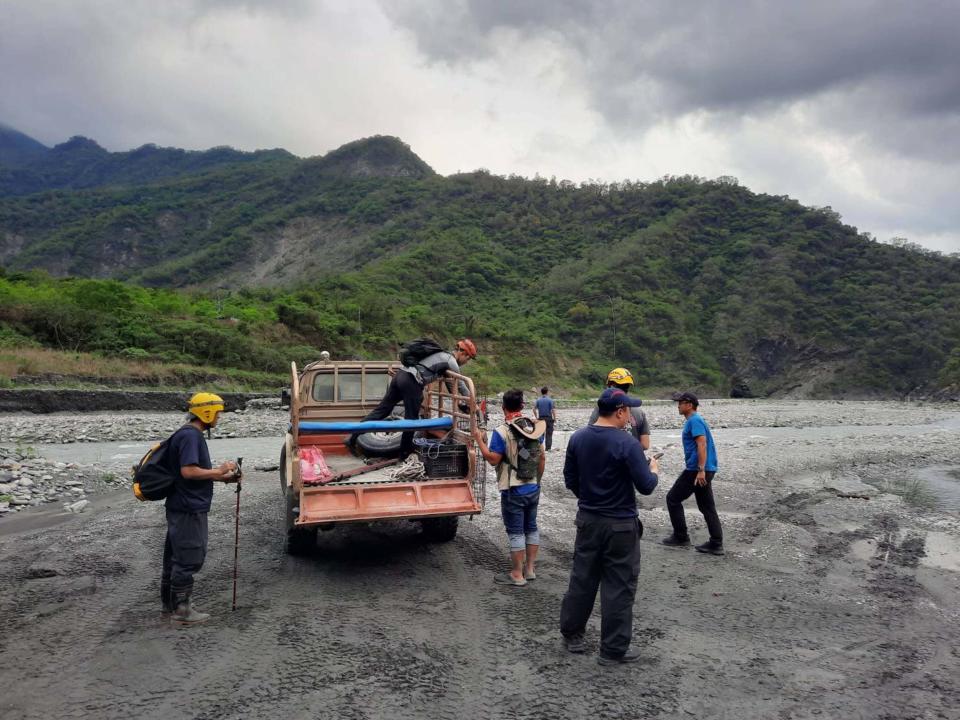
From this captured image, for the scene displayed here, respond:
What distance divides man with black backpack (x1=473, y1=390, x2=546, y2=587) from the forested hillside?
31.2 metres

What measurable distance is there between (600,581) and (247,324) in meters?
38.9

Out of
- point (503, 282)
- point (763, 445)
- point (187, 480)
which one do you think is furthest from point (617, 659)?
point (503, 282)

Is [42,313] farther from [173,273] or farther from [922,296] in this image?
[922,296]

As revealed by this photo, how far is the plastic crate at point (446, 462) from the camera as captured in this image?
21.7 ft

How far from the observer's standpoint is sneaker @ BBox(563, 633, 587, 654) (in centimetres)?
459

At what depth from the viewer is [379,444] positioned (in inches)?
284

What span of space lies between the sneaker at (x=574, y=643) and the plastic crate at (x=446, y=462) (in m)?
2.27

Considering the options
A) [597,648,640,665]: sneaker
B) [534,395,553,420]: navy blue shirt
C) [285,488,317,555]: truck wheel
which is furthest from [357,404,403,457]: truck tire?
Answer: [534,395,553,420]: navy blue shirt

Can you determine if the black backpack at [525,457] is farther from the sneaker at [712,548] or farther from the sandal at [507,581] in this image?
the sneaker at [712,548]

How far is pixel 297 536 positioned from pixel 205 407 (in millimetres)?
2082

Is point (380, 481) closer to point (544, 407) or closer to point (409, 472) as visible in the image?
point (409, 472)

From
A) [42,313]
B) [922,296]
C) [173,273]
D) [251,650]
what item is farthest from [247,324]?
[922,296]

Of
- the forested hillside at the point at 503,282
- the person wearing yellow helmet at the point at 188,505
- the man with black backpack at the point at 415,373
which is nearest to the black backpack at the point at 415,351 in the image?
the man with black backpack at the point at 415,373

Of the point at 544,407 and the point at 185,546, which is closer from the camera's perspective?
the point at 185,546
